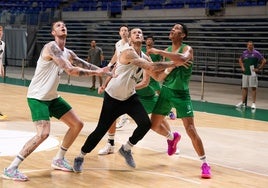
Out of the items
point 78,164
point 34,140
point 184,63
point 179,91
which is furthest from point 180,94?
point 34,140

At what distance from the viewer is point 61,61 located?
725 cm

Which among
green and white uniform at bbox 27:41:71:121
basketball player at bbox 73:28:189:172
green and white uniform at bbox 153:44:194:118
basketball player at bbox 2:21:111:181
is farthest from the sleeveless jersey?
green and white uniform at bbox 27:41:71:121

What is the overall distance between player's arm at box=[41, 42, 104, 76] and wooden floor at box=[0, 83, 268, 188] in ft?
4.72

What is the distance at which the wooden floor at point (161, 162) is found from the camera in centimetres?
755

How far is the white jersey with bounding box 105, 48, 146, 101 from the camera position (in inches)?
311

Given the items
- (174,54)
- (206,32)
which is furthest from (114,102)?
(206,32)

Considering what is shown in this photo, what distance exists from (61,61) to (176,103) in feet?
6.22

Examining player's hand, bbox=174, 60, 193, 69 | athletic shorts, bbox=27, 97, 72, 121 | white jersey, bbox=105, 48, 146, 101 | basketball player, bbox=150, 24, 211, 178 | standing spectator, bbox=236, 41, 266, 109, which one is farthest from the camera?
standing spectator, bbox=236, 41, 266, 109

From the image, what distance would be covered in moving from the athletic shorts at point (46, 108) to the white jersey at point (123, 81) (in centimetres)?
69

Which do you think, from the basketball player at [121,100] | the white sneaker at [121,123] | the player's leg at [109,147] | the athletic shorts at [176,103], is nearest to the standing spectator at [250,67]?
the white sneaker at [121,123]

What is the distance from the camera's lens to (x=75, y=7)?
3466 cm

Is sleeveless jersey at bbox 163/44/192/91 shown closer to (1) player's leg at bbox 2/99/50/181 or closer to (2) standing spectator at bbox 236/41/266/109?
(1) player's leg at bbox 2/99/50/181

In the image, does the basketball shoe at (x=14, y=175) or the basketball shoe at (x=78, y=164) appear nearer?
the basketball shoe at (x=14, y=175)

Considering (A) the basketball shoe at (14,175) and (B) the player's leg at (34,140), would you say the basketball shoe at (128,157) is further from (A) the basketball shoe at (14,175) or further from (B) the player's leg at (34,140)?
(A) the basketball shoe at (14,175)
